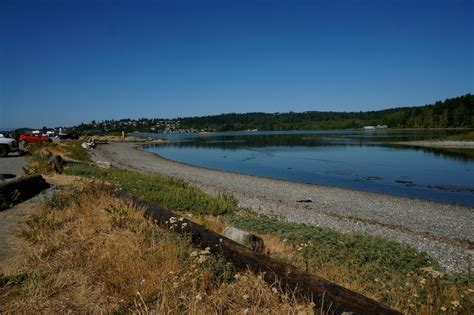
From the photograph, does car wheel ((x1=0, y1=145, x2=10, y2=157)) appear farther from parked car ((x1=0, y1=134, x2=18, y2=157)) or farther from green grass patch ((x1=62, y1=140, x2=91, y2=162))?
green grass patch ((x1=62, y1=140, x2=91, y2=162))

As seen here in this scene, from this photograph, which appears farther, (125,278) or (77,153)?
(77,153)

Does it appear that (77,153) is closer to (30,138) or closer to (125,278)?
(30,138)

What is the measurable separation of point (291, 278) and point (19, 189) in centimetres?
1054

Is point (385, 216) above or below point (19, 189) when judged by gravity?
below

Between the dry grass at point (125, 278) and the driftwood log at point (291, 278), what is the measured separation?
0.19 meters

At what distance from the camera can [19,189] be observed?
11531 mm

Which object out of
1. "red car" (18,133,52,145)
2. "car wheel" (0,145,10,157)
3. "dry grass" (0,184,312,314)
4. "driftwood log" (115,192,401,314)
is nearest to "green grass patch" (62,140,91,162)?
"car wheel" (0,145,10,157)

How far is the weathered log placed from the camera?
1055 centimetres

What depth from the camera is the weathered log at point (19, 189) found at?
34.6ft

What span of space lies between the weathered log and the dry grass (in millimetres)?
4250

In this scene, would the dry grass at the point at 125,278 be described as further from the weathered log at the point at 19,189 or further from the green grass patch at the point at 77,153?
the green grass patch at the point at 77,153

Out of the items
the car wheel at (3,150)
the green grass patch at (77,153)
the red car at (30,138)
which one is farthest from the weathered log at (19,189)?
the red car at (30,138)

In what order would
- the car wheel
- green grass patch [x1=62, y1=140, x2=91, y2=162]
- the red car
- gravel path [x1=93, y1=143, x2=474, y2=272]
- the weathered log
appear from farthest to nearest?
the red car < green grass patch [x1=62, y1=140, x2=91, y2=162] < the car wheel < gravel path [x1=93, y1=143, x2=474, y2=272] < the weathered log

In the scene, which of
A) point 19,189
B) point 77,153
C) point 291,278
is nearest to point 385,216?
point 291,278
